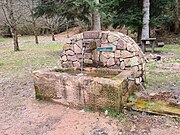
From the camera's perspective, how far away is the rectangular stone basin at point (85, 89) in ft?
9.90

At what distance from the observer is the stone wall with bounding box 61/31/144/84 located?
12.9 feet

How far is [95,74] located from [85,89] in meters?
0.77

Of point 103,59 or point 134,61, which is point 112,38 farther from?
point 134,61

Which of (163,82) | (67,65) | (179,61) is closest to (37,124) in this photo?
(67,65)

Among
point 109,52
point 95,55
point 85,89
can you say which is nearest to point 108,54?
point 109,52

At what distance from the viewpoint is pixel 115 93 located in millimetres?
2973

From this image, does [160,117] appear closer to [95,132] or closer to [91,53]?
[95,132]

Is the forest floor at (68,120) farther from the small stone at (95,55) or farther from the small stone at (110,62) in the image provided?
the small stone at (95,55)

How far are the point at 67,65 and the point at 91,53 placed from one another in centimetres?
68

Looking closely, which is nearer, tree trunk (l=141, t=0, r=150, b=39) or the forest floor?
the forest floor

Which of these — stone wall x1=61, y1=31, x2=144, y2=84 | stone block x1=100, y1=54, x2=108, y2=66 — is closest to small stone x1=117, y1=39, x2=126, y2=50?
stone wall x1=61, y1=31, x2=144, y2=84

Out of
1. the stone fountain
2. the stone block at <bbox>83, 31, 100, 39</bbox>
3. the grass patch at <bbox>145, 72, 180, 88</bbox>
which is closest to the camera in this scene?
the stone fountain

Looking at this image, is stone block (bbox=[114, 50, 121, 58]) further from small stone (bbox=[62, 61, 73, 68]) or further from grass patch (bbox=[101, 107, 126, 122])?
grass patch (bbox=[101, 107, 126, 122])

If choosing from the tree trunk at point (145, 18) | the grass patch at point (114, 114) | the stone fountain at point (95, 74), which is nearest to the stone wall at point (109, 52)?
the stone fountain at point (95, 74)
